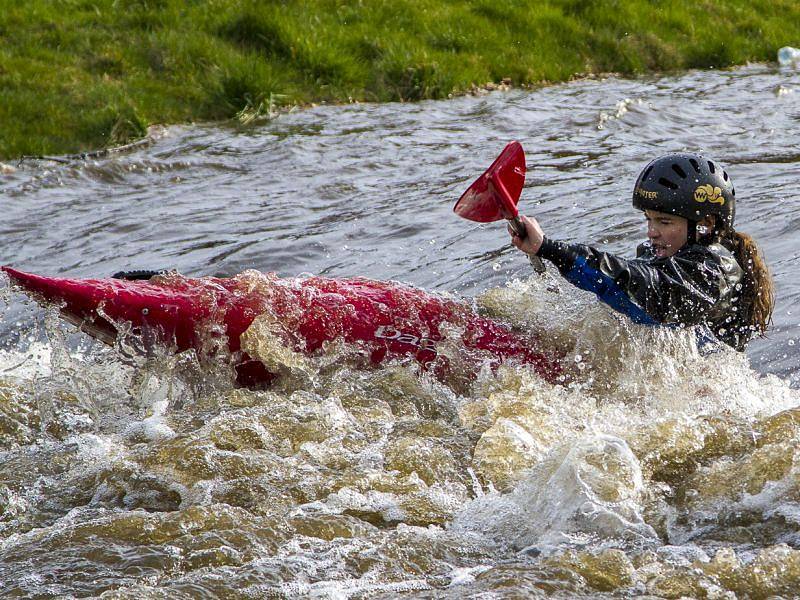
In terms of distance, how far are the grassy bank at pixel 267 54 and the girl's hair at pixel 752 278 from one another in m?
6.79

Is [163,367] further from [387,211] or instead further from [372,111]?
[372,111]

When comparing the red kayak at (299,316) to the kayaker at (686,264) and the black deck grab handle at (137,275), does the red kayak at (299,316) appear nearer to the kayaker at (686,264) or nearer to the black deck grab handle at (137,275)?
the black deck grab handle at (137,275)

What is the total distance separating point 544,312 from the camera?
532 centimetres

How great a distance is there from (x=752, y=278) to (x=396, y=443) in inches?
71.1

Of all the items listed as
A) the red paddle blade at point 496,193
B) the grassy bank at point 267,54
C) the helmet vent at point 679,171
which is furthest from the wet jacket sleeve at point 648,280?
the grassy bank at point 267,54

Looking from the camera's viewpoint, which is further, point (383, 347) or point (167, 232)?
point (167, 232)

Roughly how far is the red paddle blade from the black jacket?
0.23 meters

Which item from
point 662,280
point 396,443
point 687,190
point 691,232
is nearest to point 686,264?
point 662,280

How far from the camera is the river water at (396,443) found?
3.27 m

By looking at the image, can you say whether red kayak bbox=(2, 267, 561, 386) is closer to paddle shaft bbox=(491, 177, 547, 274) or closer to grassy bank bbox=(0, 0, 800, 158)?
paddle shaft bbox=(491, 177, 547, 274)

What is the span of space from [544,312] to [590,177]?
4.35 meters

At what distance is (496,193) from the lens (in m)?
4.30

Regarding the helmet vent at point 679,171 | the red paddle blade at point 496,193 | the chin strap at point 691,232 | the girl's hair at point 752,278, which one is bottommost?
the girl's hair at point 752,278

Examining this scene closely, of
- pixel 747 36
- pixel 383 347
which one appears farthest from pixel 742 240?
pixel 747 36
